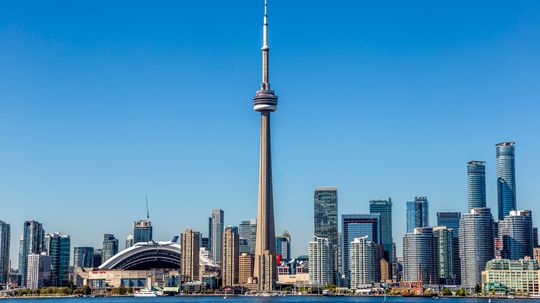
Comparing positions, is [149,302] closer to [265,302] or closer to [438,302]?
[265,302]

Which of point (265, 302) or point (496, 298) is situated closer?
point (265, 302)

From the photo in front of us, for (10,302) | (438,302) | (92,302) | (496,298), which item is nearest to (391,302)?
(438,302)

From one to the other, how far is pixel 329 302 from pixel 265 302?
15.6 metres

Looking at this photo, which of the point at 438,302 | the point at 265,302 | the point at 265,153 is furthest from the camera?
the point at 265,153

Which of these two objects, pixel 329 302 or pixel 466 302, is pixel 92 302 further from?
pixel 466 302

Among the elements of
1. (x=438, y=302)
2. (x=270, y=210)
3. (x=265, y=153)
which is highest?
(x=265, y=153)

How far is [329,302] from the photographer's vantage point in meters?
161

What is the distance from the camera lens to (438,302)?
171750 mm

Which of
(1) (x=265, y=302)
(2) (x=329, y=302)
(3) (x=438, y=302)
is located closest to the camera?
(1) (x=265, y=302)

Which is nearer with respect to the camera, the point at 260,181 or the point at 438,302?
the point at 438,302

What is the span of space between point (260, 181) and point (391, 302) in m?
44.7

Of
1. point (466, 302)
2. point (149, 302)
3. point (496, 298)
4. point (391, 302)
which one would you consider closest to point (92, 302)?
point (149, 302)

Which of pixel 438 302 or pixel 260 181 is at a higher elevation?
pixel 260 181

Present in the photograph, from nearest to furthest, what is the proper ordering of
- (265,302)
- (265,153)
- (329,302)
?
(265,302) < (329,302) < (265,153)
